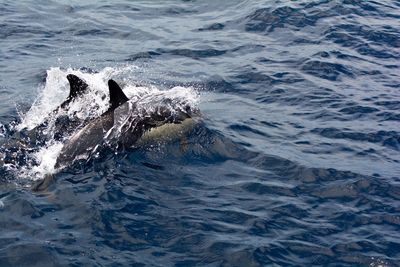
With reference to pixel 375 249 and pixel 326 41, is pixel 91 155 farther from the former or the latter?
pixel 326 41

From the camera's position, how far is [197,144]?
12.2 metres

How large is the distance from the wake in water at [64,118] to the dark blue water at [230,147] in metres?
0.26

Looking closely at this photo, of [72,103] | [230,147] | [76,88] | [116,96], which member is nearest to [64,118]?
[72,103]

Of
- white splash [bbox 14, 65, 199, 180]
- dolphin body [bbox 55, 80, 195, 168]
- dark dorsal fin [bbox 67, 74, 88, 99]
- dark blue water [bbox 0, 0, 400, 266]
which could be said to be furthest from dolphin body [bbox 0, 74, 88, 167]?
dolphin body [bbox 55, 80, 195, 168]

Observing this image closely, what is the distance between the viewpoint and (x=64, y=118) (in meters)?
12.9

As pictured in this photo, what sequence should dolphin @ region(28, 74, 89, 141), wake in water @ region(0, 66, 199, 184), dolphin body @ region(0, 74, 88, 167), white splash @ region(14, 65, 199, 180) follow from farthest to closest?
dolphin @ region(28, 74, 89, 141) < dolphin body @ region(0, 74, 88, 167) < wake in water @ region(0, 66, 199, 184) < white splash @ region(14, 65, 199, 180)

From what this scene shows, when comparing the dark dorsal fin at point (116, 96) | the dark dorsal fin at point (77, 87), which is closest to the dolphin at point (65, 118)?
the dark dorsal fin at point (77, 87)

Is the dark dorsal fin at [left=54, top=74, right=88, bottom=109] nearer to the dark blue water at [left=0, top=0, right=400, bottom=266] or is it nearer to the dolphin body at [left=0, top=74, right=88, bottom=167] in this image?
the dolphin body at [left=0, top=74, right=88, bottom=167]

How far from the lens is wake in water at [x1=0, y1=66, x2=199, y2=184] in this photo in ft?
37.0

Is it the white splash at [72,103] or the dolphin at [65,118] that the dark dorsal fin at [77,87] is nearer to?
the dolphin at [65,118]

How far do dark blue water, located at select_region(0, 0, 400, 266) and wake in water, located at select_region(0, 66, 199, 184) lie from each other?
26 centimetres

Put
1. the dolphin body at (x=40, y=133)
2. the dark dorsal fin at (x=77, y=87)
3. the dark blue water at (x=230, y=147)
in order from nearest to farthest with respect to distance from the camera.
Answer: the dark blue water at (x=230, y=147) < the dolphin body at (x=40, y=133) < the dark dorsal fin at (x=77, y=87)

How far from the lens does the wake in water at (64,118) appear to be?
11273 millimetres

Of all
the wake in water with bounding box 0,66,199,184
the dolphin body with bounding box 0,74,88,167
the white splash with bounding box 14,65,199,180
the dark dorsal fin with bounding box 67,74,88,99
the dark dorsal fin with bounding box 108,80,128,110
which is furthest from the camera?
the dark dorsal fin with bounding box 67,74,88,99
